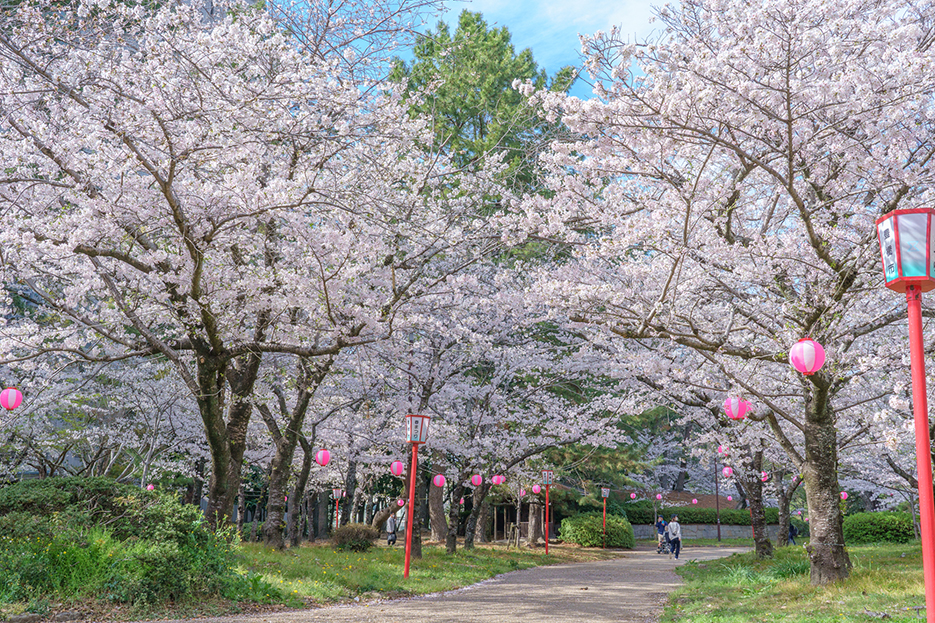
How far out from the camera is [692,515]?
3850cm

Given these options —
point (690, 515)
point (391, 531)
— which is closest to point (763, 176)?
point (391, 531)

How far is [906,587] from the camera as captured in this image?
320 inches

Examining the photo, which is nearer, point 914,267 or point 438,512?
point 914,267

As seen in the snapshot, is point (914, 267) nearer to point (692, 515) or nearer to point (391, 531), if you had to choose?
point (391, 531)

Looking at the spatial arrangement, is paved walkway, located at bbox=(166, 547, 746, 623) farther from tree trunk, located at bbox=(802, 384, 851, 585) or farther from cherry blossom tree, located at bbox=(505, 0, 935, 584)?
cherry blossom tree, located at bbox=(505, 0, 935, 584)

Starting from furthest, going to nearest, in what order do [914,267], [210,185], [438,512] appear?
[438,512], [210,185], [914,267]

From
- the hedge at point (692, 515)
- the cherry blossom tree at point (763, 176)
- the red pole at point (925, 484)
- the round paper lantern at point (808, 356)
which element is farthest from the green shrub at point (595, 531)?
the red pole at point (925, 484)

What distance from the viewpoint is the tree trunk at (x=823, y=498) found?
9.09m

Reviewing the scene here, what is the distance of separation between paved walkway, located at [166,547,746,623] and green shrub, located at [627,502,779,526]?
23.2 m

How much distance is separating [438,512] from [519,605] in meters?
13.8

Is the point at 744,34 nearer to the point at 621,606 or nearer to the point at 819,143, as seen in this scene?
the point at 819,143

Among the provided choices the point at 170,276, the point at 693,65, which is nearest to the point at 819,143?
the point at 693,65

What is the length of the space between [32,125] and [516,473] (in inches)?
656

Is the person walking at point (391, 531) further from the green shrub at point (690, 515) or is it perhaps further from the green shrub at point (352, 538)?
the green shrub at point (690, 515)
